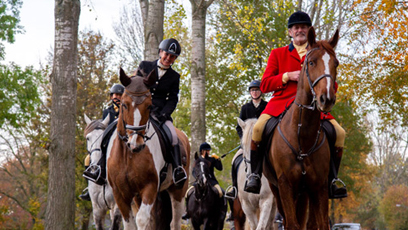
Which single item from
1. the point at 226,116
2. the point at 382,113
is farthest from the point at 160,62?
the point at 226,116

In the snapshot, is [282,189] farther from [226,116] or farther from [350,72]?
[226,116]

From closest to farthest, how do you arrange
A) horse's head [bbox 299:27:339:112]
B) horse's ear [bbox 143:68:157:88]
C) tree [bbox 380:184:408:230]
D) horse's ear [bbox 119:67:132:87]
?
horse's head [bbox 299:27:339:112]
horse's ear [bbox 119:67:132:87]
horse's ear [bbox 143:68:157:88]
tree [bbox 380:184:408:230]

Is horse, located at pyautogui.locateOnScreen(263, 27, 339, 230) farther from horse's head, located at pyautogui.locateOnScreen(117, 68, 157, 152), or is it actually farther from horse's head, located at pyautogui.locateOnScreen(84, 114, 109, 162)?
horse's head, located at pyautogui.locateOnScreen(84, 114, 109, 162)

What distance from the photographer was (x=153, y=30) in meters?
15.2

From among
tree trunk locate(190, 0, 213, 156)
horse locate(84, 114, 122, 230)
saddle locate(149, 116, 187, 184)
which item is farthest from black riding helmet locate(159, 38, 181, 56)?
tree trunk locate(190, 0, 213, 156)

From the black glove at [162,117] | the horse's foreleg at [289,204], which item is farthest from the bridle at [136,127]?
the horse's foreleg at [289,204]

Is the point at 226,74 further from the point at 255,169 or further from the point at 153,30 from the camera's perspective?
the point at 255,169

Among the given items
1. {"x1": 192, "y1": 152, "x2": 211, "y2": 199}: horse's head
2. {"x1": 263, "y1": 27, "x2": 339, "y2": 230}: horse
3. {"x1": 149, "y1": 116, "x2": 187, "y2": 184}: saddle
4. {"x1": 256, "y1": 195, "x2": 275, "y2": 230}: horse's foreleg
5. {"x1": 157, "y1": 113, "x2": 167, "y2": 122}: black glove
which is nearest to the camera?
{"x1": 263, "y1": 27, "x2": 339, "y2": 230}: horse

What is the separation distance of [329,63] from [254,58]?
25.9 metres

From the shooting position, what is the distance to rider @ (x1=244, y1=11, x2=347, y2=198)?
678 centimetres

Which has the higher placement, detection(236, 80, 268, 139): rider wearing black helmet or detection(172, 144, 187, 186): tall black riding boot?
detection(236, 80, 268, 139): rider wearing black helmet

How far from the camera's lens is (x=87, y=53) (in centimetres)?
3331

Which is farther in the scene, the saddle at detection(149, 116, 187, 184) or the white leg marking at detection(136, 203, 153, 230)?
the saddle at detection(149, 116, 187, 184)

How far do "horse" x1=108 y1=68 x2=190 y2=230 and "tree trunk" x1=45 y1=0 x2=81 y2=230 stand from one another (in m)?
3.50
